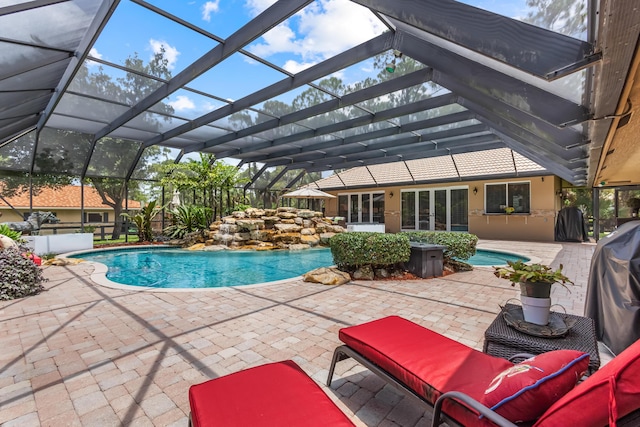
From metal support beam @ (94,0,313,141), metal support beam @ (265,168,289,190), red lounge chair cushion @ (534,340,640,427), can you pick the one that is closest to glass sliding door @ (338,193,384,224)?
metal support beam @ (265,168,289,190)

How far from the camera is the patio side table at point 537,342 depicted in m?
2.03

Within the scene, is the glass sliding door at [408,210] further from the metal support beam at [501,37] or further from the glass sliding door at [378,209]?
the metal support beam at [501,37]

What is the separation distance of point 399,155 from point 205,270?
36.7 feet

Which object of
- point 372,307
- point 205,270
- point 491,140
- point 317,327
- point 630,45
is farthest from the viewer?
point 491,140

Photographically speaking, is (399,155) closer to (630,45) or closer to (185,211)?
(185,211)

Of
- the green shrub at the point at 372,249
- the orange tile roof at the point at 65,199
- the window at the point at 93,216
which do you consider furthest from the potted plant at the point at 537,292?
the window at the point at 93,216

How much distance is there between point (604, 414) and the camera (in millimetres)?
981

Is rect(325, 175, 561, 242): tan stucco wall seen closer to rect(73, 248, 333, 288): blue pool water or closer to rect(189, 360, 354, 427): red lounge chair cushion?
rect(73, 248, 333, 288): blue pool water

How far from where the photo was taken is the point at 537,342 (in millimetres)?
2096

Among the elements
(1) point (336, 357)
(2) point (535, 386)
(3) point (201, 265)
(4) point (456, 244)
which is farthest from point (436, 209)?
(2) point (535, 386)

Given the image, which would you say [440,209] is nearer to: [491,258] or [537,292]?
[491,258]

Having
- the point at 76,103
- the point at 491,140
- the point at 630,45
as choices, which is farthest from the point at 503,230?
the point at 76,103

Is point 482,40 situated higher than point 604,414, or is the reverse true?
point 482,40

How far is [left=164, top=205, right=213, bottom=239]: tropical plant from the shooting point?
14.1 metres
